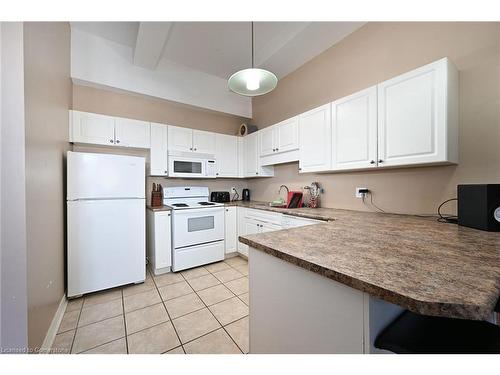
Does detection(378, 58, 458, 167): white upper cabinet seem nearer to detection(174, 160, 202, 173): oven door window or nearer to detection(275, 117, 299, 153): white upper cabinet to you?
detection(275, 117, 299, 153): white upper cabinet

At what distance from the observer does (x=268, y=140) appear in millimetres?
3031

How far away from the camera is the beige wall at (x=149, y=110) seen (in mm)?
2604

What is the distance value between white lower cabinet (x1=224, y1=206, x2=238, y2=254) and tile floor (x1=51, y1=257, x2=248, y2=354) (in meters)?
0.64

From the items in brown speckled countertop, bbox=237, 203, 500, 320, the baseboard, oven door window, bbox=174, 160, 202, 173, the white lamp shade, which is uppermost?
the white lamp shade

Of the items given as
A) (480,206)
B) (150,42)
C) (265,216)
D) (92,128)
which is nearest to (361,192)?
(480,206)

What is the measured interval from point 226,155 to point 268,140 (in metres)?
0.80

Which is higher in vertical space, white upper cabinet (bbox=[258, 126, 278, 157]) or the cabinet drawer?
white upper cabinet (bbox=[258, 126, 278, 157])

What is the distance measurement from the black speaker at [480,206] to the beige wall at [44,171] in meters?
2.59

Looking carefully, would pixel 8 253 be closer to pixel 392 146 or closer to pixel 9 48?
pixel 9 48

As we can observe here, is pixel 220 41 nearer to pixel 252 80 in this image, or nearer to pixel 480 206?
pixel 252 80

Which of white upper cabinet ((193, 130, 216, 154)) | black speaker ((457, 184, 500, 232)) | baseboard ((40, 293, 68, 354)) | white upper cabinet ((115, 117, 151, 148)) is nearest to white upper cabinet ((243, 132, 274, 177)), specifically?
white upper cabinet ((193, 130, 216, 154))

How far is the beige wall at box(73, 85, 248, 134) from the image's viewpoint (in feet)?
8.54

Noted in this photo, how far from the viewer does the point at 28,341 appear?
3.62ft
